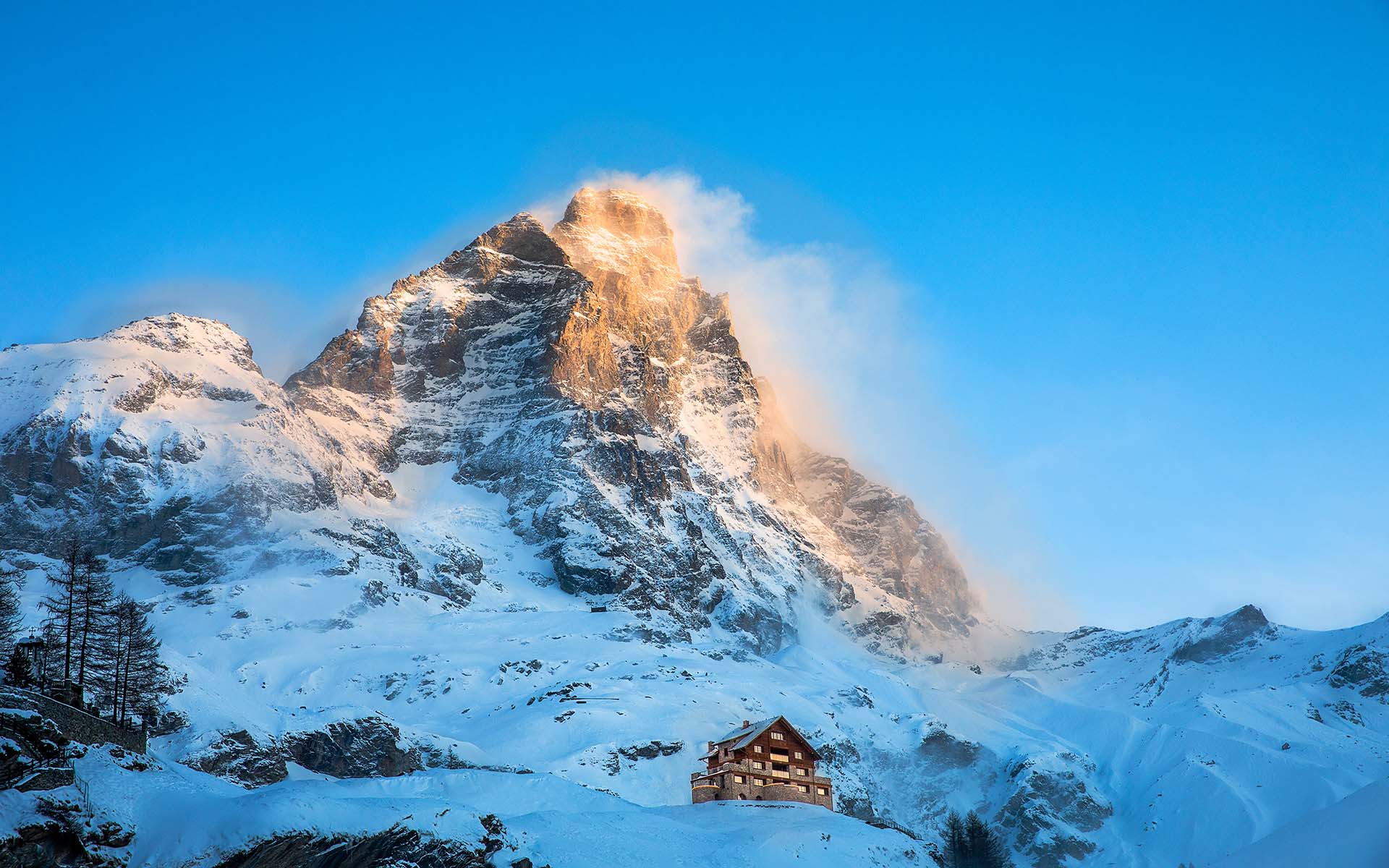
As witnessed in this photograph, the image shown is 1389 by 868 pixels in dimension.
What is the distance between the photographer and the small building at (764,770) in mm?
77250

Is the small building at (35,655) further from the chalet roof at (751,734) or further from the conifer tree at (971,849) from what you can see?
the conifer tree at (971,849)

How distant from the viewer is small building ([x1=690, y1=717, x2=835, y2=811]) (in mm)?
77250

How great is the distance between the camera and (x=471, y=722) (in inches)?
5925

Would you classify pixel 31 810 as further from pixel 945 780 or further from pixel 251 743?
pixel 945 780

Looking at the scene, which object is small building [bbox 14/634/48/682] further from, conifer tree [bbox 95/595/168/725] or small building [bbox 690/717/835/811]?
small building [bbox 690/717/835/811]

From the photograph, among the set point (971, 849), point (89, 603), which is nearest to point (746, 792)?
point (971, 849)

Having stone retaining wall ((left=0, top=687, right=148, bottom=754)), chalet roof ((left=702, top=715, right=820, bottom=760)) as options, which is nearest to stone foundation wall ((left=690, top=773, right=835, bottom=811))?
chalet roof ((left=702, top=715, right=820, bottom=760))

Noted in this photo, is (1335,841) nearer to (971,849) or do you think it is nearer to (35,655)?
(35,655)

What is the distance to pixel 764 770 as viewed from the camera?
261 feet

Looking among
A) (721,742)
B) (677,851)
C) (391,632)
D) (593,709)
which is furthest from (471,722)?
(677,851)

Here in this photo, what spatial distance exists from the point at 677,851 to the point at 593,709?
97.2 metres

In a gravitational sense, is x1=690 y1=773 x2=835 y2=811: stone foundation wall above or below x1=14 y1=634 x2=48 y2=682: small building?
below

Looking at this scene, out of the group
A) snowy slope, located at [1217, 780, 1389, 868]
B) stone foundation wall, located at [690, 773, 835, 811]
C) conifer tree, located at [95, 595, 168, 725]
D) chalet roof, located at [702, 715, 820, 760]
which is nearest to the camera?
snowy slope, located at [1217, 780, 1389, 868]

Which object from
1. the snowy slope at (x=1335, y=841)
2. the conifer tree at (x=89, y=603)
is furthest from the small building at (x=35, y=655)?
the snowy slope at (x=1335, y=841)
